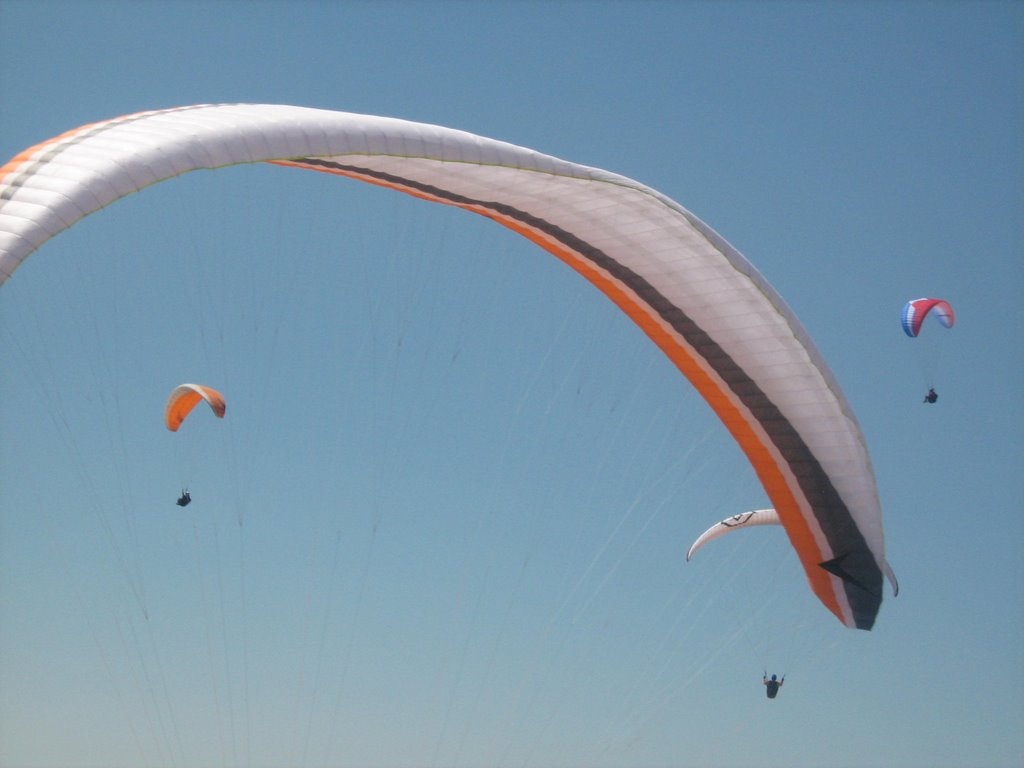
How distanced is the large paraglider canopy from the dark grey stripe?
24 millimetres

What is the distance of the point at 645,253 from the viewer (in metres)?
23.5

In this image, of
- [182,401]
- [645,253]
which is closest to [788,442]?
[645,253]

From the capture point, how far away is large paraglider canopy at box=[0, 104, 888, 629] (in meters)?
17.2

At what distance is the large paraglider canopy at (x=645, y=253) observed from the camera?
17.2 m

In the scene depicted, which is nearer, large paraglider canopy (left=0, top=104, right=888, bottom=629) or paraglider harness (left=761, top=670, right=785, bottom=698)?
large paraglider canopy (left=0, top=104, right=888, bottom=629)

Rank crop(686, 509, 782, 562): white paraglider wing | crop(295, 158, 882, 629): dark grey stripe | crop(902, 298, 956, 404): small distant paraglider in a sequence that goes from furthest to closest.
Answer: crop(902, 298, 956, 404): small distant paraglider, crop(686, 509, 782, 562): white paraglider wing, crop(295, 158, 882, 629): dark grey stripe

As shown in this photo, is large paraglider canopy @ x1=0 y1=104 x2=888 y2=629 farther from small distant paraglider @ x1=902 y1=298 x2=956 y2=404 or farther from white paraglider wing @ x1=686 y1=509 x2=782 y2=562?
small distant paraglider @ x1=902 y1=298 x2=956 y2=404

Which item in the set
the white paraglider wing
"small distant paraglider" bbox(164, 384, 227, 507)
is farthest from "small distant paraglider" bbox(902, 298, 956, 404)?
"small distant paraglider" bbox(164, 384, 227, 507)

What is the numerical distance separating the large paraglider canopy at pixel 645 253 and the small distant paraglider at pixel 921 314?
13351mm

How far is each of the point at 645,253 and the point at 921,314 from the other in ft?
54.1

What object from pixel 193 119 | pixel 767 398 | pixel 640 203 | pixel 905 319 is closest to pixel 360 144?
pixel 193 119

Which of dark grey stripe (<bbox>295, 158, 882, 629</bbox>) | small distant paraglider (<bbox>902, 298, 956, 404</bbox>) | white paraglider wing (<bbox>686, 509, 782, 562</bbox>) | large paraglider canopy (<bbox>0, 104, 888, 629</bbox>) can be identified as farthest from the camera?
small distant paraglider (<bbox>902, 298, 956, 404</bbox>)

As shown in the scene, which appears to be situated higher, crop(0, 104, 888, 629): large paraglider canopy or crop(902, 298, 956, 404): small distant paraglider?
crop(902, 298, 956, 404): small distant paraglider

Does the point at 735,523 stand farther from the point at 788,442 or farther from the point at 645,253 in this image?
the point at 645,253
